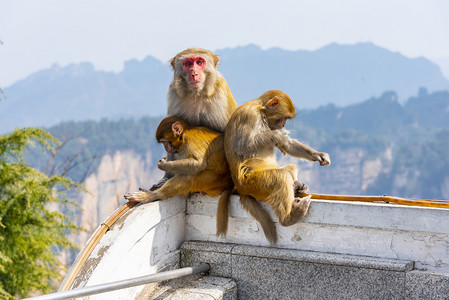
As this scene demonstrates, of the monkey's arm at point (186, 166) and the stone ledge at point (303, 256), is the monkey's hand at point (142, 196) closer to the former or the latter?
the monkey's arm at point (186, 166)

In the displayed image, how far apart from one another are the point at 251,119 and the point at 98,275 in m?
1.37

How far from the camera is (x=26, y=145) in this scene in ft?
28.7

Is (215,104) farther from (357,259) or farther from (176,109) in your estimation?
(357,259)

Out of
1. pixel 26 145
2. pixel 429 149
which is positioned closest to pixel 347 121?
pixel 429 149

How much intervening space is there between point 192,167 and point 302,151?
→ 2.44 ft

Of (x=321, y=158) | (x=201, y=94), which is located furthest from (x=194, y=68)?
(x=321, y=158)

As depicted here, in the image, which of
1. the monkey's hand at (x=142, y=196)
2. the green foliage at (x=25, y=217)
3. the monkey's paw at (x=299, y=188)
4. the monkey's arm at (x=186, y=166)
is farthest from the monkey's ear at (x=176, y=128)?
the green foliage at (x=25, y=217)

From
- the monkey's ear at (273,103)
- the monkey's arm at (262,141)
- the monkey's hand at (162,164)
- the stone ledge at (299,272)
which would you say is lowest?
the stone ledge at (299,272)

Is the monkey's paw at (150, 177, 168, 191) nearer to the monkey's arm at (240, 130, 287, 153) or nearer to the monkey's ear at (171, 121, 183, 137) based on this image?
the monkey's ear at (171, 121, 183, 137)

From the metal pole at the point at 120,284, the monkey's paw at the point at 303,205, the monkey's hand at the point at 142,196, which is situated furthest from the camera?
the monkey's hand at the point at 142,196

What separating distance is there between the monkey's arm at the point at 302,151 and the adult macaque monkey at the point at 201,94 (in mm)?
620

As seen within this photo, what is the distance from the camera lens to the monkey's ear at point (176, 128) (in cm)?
387

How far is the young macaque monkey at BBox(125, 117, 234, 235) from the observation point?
3744mm

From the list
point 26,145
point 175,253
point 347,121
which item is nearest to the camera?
point 175,253
